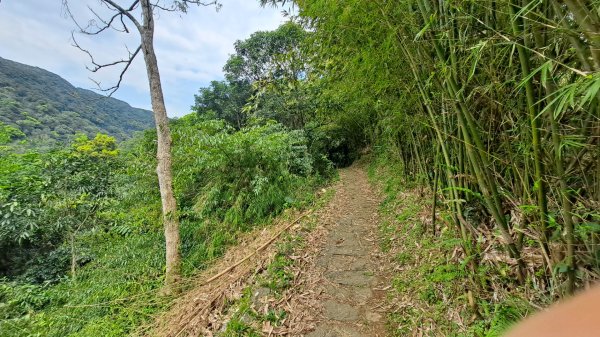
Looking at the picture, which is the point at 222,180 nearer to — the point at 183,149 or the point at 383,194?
the point at 183,149

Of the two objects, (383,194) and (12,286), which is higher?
(383,194)

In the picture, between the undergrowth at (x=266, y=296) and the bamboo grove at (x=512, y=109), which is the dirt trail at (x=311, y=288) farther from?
the bamboo grove at (x=512, y=109)

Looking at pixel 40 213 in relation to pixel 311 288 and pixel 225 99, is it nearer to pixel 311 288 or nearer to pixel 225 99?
pixel 311 288

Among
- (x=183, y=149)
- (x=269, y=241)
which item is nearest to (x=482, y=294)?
(x=269, y=241)

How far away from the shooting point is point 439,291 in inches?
85.7

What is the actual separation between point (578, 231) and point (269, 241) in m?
3.36

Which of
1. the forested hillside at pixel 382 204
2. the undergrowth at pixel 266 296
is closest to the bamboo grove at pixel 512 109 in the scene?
the forested hillside at pixel 382 204

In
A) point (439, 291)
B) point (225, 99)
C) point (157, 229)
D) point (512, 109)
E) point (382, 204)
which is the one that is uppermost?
point (225, 99)

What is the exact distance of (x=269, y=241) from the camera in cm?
399

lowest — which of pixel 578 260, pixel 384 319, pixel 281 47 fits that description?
pixel 384 319

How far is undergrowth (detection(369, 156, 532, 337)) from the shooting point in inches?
65.0

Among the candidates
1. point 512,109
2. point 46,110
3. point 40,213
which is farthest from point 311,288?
point 46,110

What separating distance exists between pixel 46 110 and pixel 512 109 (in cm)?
2662

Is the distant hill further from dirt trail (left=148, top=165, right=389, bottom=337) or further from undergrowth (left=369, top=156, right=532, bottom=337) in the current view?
undergrowth (left=369, top=156, right=532, bottom=337)
